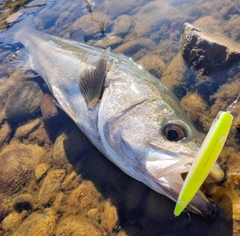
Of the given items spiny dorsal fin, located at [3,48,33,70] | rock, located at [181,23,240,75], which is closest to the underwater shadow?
rock, located at [181,23,240,75]

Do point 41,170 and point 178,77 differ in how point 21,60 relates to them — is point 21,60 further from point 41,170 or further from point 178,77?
point 178,77

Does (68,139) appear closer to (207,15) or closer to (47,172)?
(47,172)

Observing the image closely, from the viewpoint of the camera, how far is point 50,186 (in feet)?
10.9

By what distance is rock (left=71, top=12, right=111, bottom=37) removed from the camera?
5.90 m

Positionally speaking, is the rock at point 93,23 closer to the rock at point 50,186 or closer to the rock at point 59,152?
the rock at point 59,152

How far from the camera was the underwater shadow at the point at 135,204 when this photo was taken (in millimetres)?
2368

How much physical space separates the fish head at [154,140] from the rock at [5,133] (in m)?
2.20

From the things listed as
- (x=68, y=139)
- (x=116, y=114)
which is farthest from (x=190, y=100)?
(x=68, y=139)

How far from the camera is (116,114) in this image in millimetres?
2830

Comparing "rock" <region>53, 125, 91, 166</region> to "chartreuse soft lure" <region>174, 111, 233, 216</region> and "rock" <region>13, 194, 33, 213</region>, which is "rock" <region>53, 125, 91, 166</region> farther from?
"chartreuse soft lure" <region>174, 111, 233, 216</region>

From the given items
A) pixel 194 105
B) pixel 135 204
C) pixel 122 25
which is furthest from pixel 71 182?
pixel 122 25

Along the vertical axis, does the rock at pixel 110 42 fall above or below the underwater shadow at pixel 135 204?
above

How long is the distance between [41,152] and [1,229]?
1.16 m

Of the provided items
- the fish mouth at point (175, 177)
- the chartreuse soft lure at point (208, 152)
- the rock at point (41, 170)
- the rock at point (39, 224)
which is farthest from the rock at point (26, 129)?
the chartreuse soft lure at point (208, 152)
